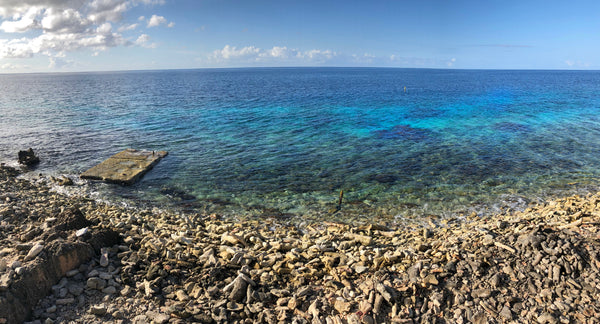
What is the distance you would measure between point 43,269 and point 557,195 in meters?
25.7

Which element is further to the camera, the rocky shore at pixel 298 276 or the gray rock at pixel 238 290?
the gray rock at pixel 238 290

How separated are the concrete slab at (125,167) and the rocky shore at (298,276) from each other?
8.68m

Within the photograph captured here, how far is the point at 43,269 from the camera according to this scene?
374 inches

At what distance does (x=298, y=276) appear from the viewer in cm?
1050

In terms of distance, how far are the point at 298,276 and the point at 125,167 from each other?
19681 mm

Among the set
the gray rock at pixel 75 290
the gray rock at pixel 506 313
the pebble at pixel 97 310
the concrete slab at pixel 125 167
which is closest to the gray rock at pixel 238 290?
the pebble at pixel 97 310

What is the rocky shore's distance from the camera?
8.66m

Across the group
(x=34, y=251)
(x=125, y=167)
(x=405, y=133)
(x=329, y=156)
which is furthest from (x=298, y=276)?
(x=405, y=133)

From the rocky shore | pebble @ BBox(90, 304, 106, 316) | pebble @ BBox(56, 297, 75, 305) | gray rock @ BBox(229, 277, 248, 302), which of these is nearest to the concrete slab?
the rocky shore

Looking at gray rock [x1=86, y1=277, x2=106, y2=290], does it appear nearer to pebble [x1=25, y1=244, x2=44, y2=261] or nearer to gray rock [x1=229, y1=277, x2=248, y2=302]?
pebble [x1=25, y1=244, x2=44, y2=261]

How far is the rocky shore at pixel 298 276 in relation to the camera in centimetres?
866

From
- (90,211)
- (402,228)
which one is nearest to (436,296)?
(402,228)

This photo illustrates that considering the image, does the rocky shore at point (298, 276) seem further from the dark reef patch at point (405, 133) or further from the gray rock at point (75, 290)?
the dark reef patch at point (405, 133)

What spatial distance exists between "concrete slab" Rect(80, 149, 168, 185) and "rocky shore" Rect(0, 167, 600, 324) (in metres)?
8.68
